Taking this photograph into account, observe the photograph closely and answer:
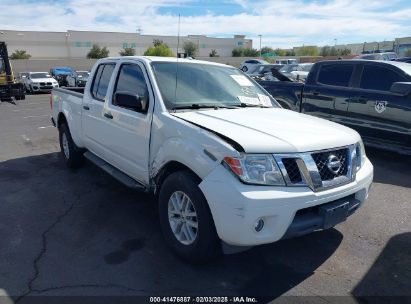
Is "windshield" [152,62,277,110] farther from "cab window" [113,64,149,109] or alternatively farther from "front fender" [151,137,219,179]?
"front fender" [151,137,219,179]

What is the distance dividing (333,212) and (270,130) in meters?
0.88

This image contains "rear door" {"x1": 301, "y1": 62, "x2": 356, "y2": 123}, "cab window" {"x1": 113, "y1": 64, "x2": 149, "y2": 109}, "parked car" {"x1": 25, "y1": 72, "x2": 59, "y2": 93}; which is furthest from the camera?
"parked car" {"x1": 25, "y1": 72, "x2": 59, "y2": 93}

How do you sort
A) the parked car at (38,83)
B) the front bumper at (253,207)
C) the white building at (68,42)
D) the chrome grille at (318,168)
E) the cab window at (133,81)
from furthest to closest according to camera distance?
the white building at (68,42)
the parked car at (38,83)
the cab window at (133,81)
the chrome grille at (318,168)
the front bumper at (253,207)

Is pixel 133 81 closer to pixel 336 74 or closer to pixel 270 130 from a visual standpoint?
pixel 270 130

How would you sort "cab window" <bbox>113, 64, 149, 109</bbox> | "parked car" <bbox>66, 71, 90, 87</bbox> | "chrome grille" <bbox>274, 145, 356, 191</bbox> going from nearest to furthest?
1. "chrome grille" <bbox>274, 145, 356, 191</bbox>
2. "cab window" <bbox>113, 64, 149, 109</bbox>
3. "parked car" <bbox>66, 71, 90, 87</bbox>

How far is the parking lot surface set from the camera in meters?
3.07

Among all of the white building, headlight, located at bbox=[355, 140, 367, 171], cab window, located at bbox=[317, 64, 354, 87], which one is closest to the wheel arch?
headlight, located at bbox=[355, 140, 367, 171]

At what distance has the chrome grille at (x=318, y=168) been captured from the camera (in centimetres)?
298

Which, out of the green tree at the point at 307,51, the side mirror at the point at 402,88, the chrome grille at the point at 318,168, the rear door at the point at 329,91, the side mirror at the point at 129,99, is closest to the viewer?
the chrome grille at the point at 318,168

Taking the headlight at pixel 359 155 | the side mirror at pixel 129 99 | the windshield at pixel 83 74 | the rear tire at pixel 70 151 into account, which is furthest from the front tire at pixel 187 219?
the windshield at pixel 83 74

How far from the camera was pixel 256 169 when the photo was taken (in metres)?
2.92

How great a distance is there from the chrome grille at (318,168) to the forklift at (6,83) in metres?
19.5

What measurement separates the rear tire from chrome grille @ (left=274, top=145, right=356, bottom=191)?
420 centimetres

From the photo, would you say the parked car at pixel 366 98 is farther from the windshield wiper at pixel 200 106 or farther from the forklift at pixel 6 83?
the forklift at pixel 6 83
